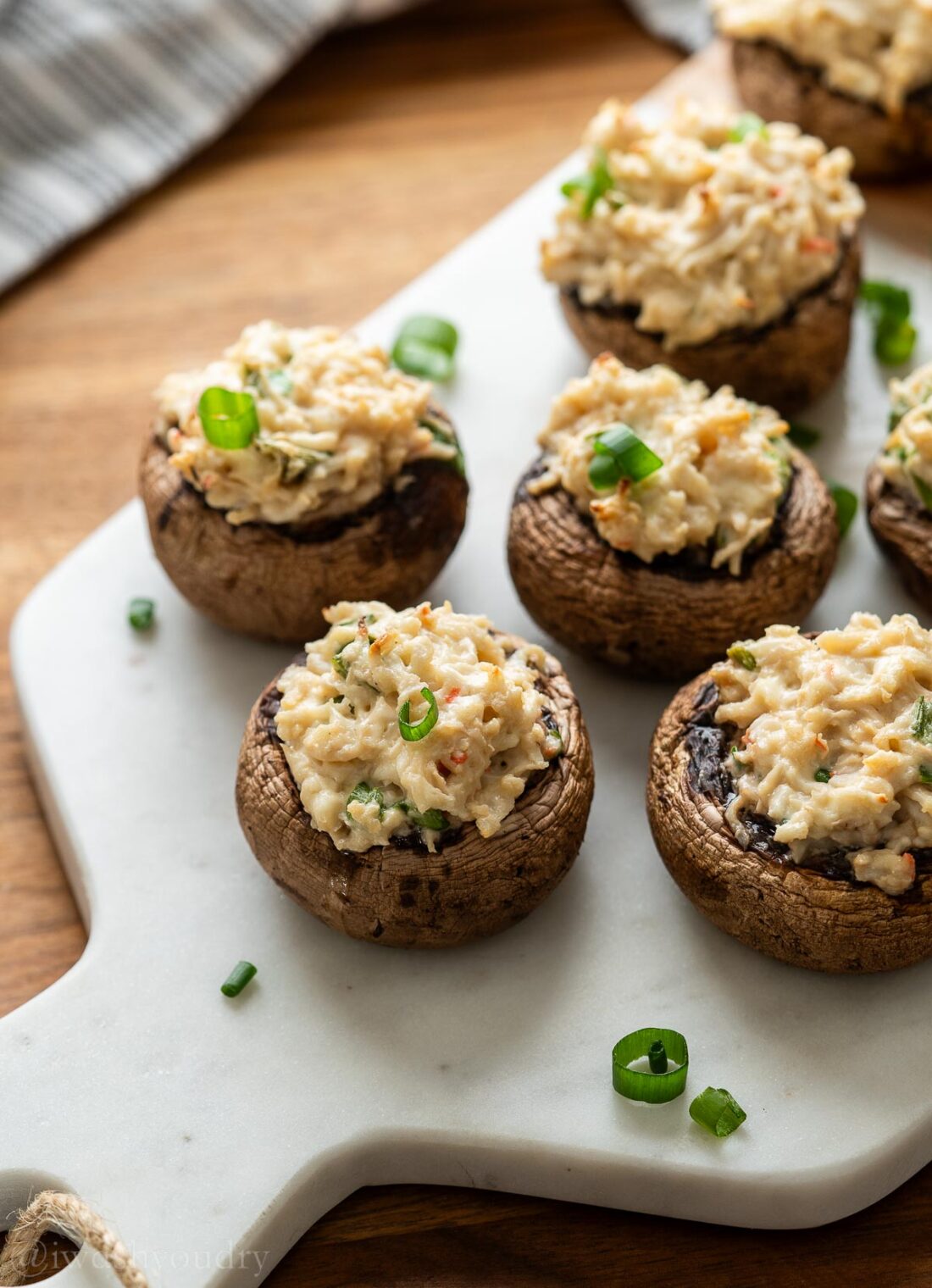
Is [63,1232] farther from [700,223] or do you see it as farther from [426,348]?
[700,223]

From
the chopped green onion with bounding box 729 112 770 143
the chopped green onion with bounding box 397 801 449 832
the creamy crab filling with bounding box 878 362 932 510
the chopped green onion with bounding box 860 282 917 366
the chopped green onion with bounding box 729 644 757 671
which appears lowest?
the chopped green onion with bounding box 397 801 449 832

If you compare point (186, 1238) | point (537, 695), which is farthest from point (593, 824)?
point (186, 1238)

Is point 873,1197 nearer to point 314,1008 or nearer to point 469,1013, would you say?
point 469,1013

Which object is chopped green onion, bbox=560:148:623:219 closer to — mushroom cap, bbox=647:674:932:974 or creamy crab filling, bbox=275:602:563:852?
creamy crab filling, bbox=275:602:563:852

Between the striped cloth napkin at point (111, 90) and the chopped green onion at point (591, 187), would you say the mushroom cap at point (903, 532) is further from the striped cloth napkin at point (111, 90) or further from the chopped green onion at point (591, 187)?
the striped cloth napkin at point (111, 90)

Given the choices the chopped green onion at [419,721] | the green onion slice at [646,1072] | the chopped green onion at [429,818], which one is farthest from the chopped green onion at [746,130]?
the green onion slice at [646,1072]

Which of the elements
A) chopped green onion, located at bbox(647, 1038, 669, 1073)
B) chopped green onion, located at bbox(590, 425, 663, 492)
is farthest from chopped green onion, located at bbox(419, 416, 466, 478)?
chopped green onion, located at bbox(647, 1038, 669, 1073)
